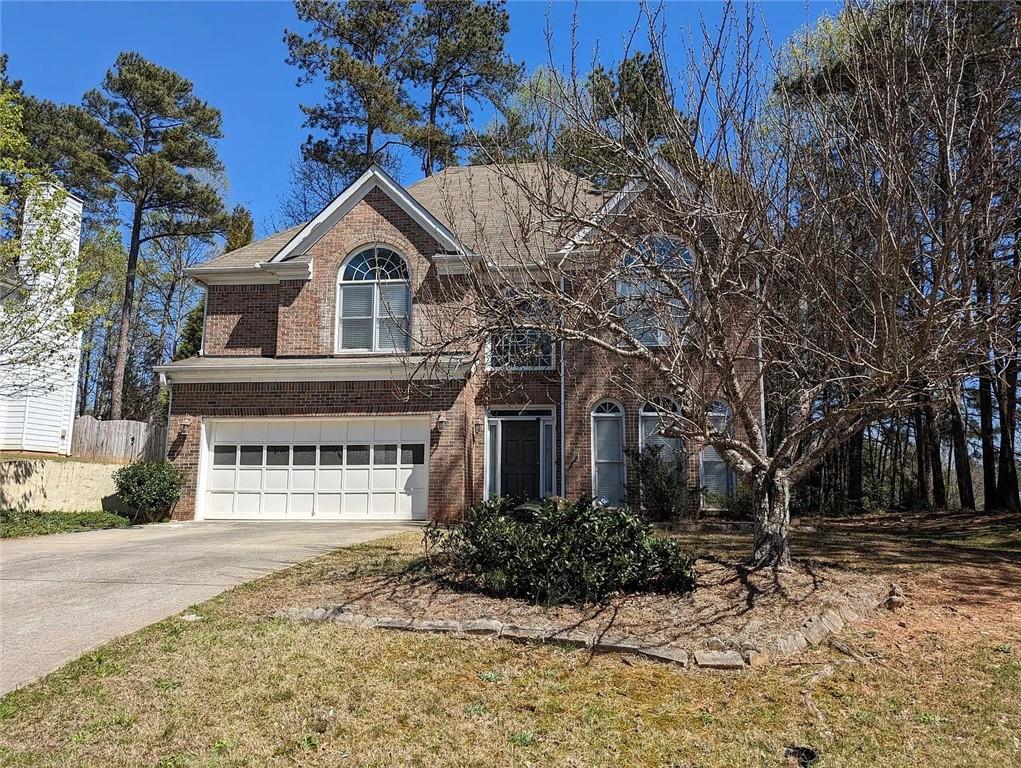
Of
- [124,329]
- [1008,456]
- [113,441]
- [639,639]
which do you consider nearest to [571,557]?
[639,639]

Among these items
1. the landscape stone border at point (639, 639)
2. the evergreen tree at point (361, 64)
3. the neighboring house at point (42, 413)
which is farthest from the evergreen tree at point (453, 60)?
the landscape stone border at point (639, 639)

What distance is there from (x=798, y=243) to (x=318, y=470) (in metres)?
12.3

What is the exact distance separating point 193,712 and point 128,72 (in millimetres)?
29726

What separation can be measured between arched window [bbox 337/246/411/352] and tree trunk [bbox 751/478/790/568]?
10.7 metres

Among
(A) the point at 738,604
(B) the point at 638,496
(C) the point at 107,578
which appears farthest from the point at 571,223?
(B) the point at 638,496

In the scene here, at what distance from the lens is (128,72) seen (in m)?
27.6

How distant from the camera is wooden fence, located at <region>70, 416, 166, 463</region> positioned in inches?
872

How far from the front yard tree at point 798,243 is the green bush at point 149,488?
415 inches

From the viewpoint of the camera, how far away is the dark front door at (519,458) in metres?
16.6

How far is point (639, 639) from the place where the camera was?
19.3 feet

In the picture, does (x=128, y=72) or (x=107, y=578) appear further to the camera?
(x=128, y=72)

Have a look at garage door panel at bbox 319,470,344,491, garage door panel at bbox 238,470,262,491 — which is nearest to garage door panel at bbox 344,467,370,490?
garage door panel at bbox 319,470,344,491

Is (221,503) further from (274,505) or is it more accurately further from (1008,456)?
(1008,456)

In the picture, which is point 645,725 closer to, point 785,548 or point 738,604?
point 738,604
